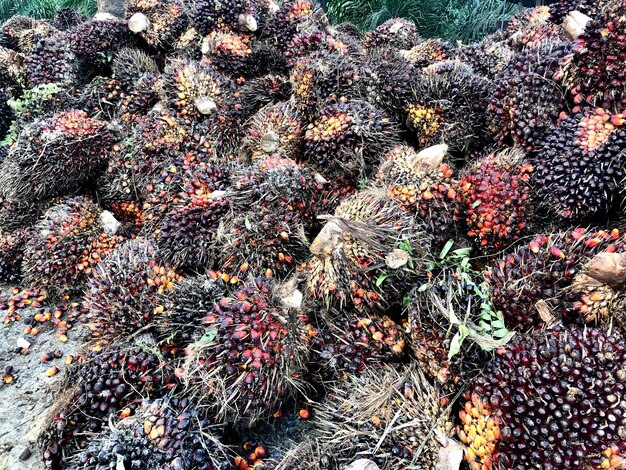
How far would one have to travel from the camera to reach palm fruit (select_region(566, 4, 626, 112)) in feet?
6.82

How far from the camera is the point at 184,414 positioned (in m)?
1.93

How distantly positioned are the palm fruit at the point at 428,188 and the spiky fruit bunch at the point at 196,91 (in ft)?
4.55

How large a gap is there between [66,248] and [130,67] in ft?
5.74

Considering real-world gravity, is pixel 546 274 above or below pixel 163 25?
below

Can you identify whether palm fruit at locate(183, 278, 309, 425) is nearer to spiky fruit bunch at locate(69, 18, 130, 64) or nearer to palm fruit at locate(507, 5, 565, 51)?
palm fruit at locate(507, 5, 565, 51)

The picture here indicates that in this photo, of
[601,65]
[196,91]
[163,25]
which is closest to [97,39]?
[163,25]

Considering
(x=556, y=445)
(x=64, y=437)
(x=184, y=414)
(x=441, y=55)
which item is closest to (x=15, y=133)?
(x=64, y=437)

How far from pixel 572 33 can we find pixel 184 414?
266 centimetres

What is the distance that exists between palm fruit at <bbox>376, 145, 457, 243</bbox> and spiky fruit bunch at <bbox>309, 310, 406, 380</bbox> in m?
0.55

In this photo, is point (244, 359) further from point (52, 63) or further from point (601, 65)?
point (52, 63)

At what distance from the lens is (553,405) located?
1.53 meters

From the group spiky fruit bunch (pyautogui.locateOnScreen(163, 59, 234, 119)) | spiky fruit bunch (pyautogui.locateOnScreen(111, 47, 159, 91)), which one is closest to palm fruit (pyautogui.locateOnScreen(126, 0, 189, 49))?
spiky fruit bunch (pyautogui.locateOnScreen(111, 47, 159, 91))

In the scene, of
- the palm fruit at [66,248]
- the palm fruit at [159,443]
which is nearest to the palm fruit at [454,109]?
the palm fruit at [159,443]

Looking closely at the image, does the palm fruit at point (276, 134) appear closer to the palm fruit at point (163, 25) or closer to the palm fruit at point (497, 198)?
the palm fruit at point (497, 198)
